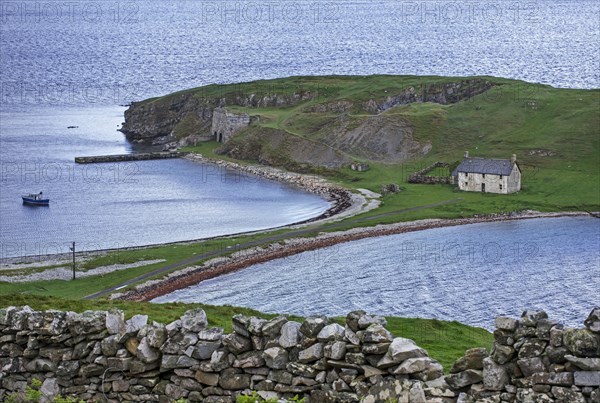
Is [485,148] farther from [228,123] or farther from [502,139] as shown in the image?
[228,123]

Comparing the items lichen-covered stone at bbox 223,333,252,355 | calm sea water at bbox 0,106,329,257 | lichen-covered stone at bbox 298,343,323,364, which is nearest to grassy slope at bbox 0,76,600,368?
calm sea water at bbox 0,106,329,257

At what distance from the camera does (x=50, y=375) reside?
2036cm

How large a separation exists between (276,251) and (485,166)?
4168cm

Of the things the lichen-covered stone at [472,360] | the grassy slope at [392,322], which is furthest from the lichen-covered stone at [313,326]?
the grassy slope at [392,322]

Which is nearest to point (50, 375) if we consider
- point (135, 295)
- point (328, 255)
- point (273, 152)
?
point (135, 295)

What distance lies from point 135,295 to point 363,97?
364ft

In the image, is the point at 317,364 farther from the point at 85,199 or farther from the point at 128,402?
the point at 85,199

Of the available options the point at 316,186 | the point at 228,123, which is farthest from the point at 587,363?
the point at 228,123

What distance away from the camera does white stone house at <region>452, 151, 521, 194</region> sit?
142m

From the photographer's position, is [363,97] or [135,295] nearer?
[135,295]

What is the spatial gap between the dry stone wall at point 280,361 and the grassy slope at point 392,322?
960 inches

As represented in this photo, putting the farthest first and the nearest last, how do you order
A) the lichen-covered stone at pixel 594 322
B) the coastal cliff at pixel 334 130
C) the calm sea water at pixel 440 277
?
the coastal cliff at pixel 334 130 → the calm sea water at pixel 440 277 → the lichen-covered stone at pixel 594 322

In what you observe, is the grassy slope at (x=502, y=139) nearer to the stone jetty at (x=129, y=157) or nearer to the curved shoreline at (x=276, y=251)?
the curved shoreline at (x=276, y=251)

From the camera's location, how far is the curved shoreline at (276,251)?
9606 centimetres
